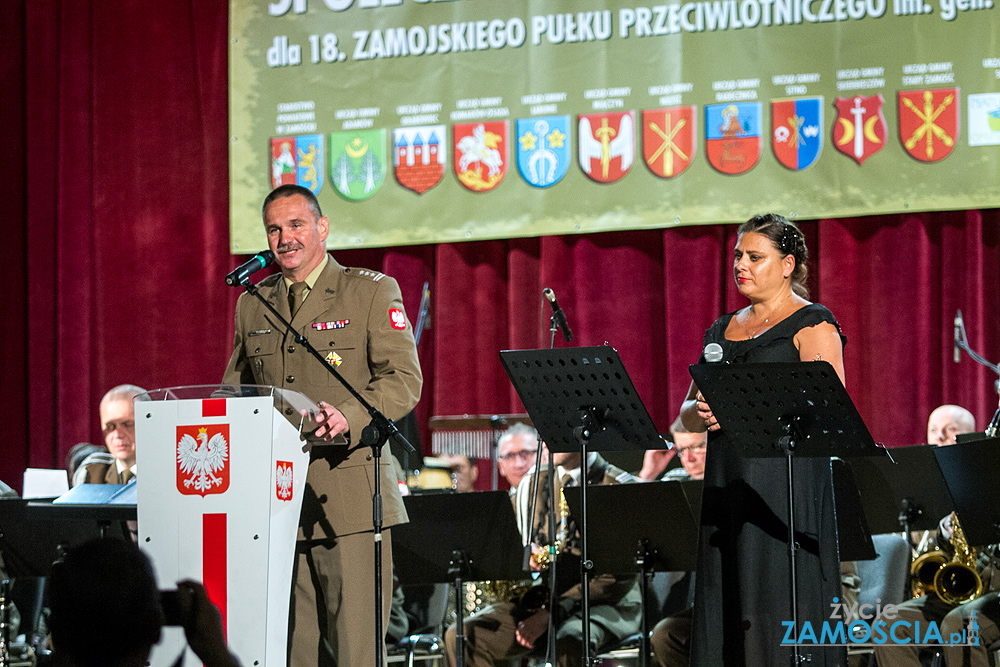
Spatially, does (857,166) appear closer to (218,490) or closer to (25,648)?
(218,490)

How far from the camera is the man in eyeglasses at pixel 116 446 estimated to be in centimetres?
536

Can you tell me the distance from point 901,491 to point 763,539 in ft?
4.66

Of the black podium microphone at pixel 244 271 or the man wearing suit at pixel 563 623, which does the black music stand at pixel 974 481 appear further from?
the black podium microphone at pixel 244 271

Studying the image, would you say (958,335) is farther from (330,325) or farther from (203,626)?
(203,626)

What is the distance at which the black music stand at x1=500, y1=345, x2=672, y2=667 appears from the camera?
11.3 feet

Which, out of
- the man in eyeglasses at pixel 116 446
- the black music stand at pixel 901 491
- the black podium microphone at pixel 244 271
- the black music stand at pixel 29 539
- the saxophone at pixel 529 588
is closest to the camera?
the black podium microphone at pixel 244 271

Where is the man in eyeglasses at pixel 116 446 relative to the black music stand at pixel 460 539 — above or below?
above

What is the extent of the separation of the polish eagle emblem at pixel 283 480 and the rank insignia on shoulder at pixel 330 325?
564 millimetres

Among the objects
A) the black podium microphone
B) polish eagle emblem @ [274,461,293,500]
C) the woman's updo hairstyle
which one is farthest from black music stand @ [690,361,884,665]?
the black podium microphone

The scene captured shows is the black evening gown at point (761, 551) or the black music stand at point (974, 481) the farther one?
the black music stand at point (974, 481)

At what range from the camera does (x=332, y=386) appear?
11.0 feet

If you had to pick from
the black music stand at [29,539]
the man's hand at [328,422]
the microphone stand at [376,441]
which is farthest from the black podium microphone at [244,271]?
the black music stand at [29,539]

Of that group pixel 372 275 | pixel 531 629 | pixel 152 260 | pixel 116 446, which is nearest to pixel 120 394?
pixel 116 446

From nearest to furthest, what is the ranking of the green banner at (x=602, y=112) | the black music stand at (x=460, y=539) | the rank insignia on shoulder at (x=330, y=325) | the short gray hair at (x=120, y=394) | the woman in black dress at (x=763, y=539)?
the woman in black dress at (x=763, y=539), the rank insignia on shoulder at (x=330, y=325), the black music stand at (x=460, y=539), the short gray hair at (x=120, y=394), the green banner at (x=602, y=112)
